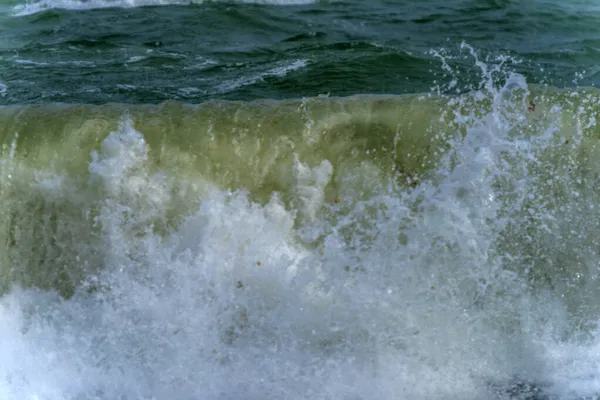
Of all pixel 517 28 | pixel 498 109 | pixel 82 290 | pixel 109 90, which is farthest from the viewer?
pixel 517 28

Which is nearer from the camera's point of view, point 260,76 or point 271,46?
point 260,76

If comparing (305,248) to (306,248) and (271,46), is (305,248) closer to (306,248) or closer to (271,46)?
(306,248)

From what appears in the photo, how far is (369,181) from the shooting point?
173 inches

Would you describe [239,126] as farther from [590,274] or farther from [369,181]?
[590,274]

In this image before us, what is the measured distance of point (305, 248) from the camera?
4.52 metres

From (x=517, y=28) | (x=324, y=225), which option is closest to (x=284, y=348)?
(x=324, y=225)

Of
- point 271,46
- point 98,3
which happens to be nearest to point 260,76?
point 271,46

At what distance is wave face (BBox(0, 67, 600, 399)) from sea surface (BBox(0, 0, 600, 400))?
0.01m

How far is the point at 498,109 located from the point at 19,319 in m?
3.96

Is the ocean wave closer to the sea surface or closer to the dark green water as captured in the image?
the dark green water

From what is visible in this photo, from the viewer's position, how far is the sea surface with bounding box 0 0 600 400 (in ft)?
14.4

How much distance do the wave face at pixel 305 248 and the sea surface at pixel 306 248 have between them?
1cm

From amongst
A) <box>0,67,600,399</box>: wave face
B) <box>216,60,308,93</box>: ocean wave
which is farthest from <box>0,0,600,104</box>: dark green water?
<box>0,67,600,399</box>: wave face

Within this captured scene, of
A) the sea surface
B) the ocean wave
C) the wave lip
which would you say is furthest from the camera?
the wave lip
